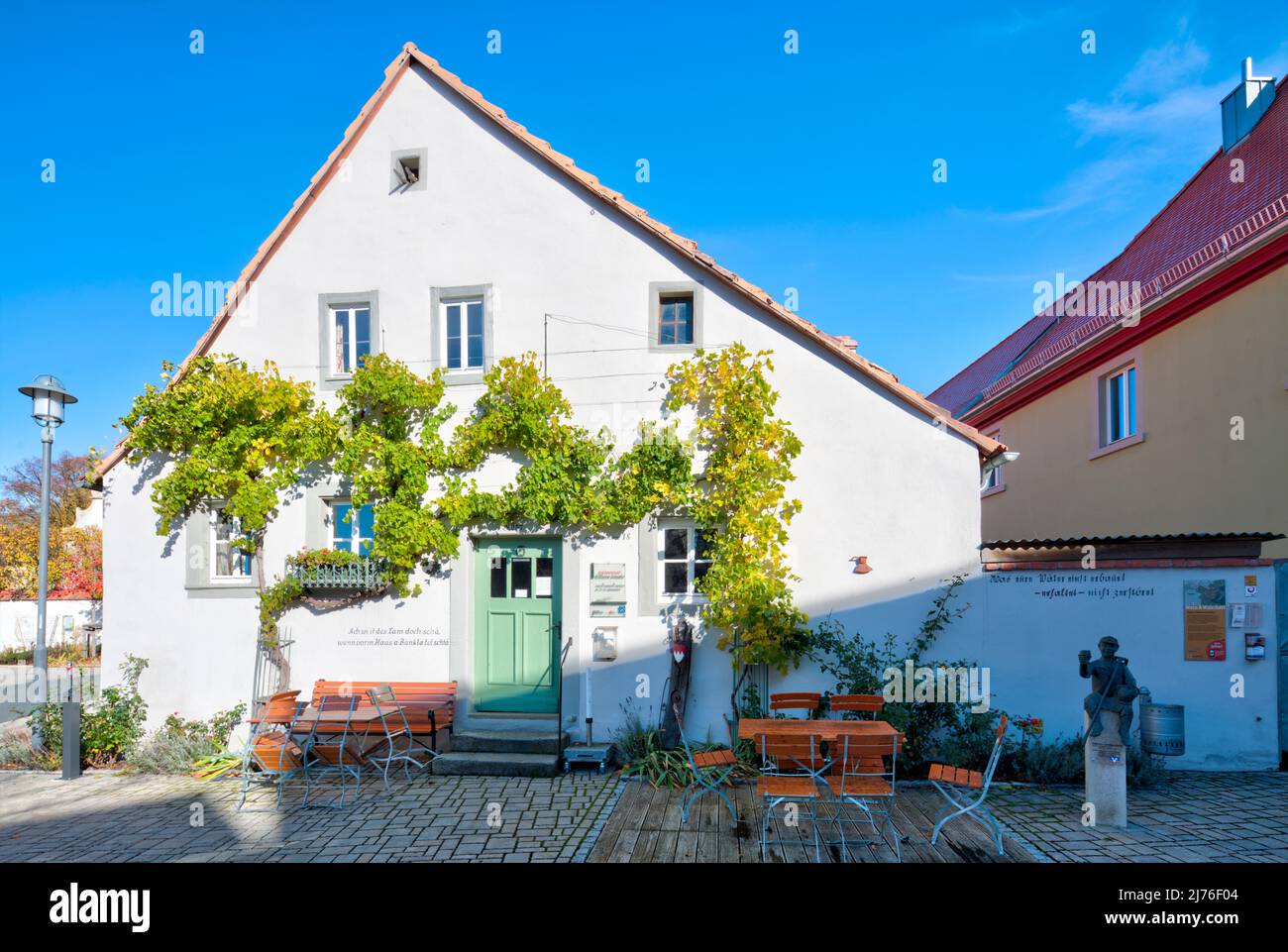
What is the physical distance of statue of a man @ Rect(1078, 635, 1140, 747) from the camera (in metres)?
6.04

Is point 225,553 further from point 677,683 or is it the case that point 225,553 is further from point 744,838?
point 744,838

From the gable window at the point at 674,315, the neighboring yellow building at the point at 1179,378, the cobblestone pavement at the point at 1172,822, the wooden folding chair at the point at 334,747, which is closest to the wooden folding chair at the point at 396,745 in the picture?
the wooden folding chair at the point at 334,747

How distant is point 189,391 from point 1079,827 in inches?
385

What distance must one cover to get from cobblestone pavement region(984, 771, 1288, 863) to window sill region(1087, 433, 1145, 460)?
16.7ft

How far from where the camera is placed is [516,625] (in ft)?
28.0

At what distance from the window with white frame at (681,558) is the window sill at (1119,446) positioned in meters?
7.27

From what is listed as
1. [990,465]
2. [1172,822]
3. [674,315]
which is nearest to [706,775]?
[1172,822]

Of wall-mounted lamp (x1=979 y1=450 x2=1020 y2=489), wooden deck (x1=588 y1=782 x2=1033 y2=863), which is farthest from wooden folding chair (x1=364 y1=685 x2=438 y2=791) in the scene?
wall-mounted lamp (x1=979 y1=450 x2=1020 y2=489)

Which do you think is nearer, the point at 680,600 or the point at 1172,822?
the point at 1172,822

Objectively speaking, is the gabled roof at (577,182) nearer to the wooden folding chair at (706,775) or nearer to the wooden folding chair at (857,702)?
the wooden folding chair at (857,702)

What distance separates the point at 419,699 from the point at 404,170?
621cm
